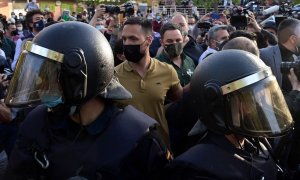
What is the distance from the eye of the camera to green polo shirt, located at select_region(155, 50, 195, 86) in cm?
384

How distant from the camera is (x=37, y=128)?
1.86 m

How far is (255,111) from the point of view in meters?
1.76

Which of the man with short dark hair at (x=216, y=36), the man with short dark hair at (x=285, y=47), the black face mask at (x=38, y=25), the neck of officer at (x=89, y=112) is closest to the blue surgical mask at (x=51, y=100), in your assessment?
the neck of officer at (x=89, y=112)

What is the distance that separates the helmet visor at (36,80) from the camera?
67.6 inches

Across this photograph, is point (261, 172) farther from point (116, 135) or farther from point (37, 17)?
point (37, 17)

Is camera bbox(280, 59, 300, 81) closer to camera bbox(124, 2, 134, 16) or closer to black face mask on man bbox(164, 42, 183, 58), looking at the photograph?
black face mask on man bbox(164, 42, 183, 58)

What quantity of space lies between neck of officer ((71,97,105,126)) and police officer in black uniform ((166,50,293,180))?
384 mm

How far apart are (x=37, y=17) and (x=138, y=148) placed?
14.4 ft

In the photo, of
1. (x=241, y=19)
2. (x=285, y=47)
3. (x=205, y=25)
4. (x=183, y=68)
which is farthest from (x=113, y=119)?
(x=205, y=25)

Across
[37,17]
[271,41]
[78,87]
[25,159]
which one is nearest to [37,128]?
[25,159]

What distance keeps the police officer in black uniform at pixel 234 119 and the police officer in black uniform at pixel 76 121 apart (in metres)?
0.19

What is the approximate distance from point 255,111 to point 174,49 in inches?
90.8

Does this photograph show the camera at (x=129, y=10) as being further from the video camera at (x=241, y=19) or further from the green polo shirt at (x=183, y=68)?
the green polo shirt at (x=183, y=68)

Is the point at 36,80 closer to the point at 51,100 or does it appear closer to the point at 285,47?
the point at 51,100
